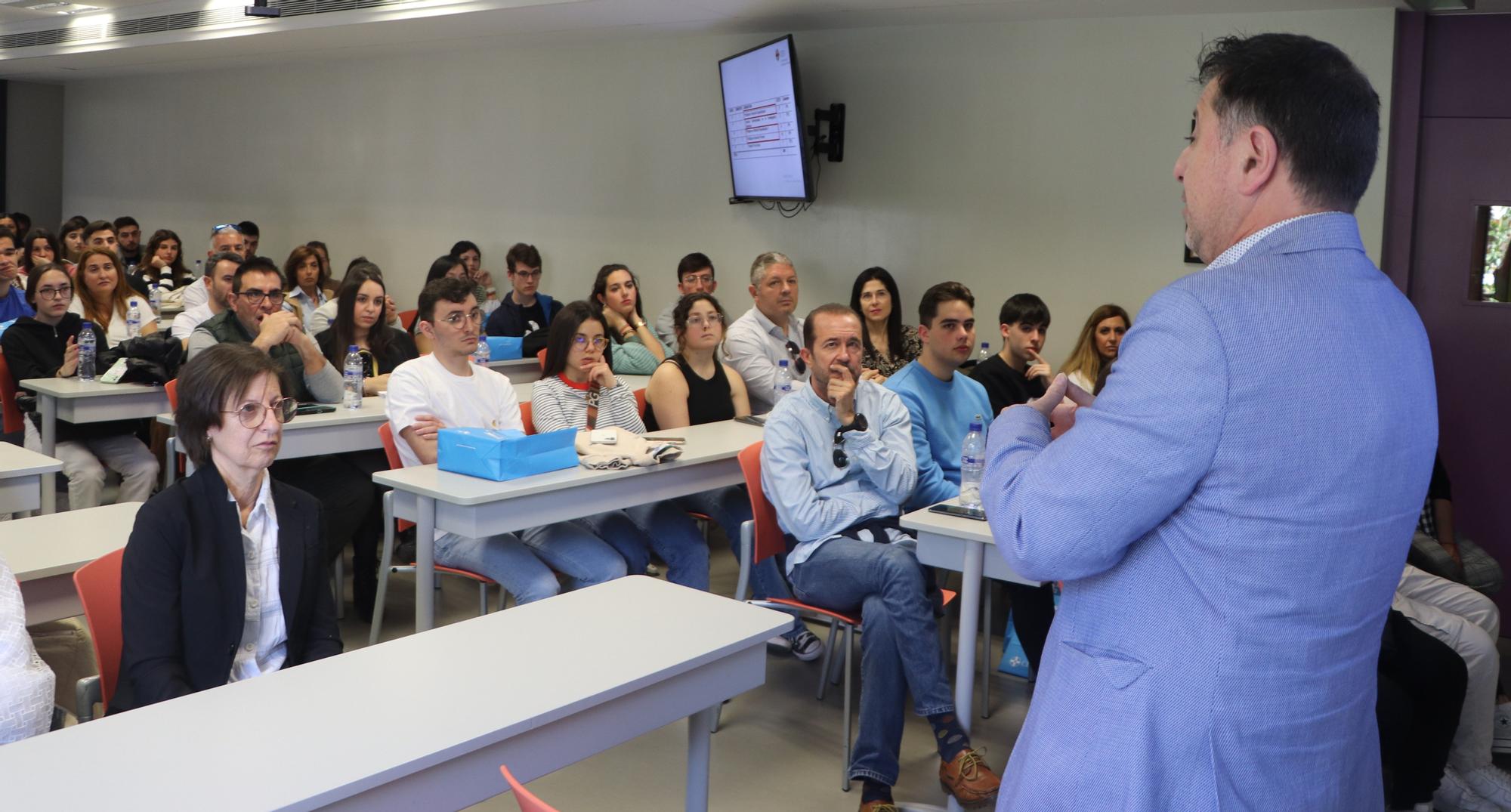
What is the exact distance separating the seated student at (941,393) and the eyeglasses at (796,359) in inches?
63.8

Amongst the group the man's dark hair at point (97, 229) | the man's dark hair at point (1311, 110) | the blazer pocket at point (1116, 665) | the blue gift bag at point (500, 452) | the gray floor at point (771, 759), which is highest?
the man's dark hair at point (97, 229)

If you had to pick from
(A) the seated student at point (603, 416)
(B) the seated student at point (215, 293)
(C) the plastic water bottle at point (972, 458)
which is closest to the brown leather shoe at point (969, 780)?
(C) the plastic water bottle at point (972, 458)

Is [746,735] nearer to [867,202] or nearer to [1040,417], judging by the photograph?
[1040,417]

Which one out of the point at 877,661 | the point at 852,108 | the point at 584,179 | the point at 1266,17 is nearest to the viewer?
the point at 877,661

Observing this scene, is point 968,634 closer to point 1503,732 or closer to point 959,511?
point 959,511

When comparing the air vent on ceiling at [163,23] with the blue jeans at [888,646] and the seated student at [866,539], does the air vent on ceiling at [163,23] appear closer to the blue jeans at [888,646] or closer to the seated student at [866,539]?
the seated student at [866,539]

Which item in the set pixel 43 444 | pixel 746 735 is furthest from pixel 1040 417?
pixel 43 444

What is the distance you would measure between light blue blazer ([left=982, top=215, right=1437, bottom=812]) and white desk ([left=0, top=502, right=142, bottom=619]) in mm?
2197

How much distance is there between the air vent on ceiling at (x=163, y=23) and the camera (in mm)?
8117

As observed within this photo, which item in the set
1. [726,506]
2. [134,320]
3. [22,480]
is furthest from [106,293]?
[726,506]

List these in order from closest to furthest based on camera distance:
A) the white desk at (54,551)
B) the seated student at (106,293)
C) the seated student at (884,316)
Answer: the white desk at (54,551) → the seated student at (106,293) → the seated student at (884,316)

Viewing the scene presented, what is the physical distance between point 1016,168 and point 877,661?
4143 mm

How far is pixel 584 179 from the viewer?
28.0 ft

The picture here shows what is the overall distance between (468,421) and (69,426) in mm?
2072
